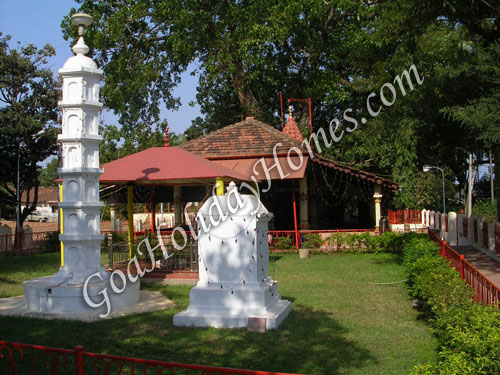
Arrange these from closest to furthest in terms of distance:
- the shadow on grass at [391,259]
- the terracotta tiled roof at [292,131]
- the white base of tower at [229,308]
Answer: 1. the white base of tower at [229,308]
2. the shadow on grass at [391,259]
3. the terracotta tiled roof at [292,131]

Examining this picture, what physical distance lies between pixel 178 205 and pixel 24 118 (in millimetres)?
10099

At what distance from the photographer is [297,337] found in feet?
23.1

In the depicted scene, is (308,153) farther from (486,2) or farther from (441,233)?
(486,2)

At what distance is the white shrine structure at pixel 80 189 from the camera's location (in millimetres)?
8945

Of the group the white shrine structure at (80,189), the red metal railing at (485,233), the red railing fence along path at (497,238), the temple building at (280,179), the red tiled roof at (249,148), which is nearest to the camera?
the white shrine structure at (80,189)

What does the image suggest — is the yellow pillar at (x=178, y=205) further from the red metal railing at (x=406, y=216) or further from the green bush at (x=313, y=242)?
the red metal railing at (x=406, y=216)

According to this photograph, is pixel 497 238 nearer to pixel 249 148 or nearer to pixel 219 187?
pixel 219 187

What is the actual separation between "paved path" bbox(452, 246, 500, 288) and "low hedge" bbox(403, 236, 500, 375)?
6.54 ft

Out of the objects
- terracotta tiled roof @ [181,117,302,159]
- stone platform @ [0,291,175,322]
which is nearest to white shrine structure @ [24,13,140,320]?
stone platform @ [0,291,175,322]

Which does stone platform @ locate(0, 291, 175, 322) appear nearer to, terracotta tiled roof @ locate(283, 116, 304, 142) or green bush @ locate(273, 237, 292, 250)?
green bush @ locate(273, 237, 292, 250)

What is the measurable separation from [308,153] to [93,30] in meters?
15.2

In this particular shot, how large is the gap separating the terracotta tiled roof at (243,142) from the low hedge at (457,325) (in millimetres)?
11265

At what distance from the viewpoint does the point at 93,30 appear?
2744 centimetres

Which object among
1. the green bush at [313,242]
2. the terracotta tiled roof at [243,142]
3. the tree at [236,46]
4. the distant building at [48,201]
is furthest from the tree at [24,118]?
the distant building at [48,201]
